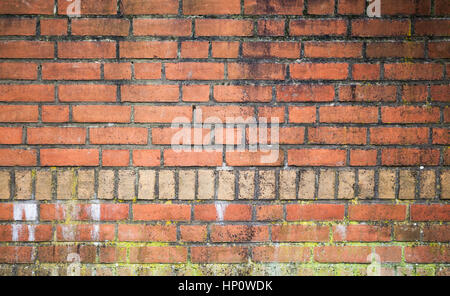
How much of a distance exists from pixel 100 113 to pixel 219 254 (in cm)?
88

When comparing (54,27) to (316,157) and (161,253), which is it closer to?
(161,253)

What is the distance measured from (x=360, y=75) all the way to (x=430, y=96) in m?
0.35

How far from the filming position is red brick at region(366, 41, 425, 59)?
4.03 ft

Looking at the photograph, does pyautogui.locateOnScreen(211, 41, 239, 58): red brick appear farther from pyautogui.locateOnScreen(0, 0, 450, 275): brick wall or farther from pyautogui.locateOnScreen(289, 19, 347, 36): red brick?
pyautogui.locateOnScreen(289, 19, 347, 36): red brick

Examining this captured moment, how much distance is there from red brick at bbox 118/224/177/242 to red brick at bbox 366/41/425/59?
1.26m

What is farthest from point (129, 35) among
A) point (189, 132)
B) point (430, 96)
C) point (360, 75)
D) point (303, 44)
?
point (430, 96)

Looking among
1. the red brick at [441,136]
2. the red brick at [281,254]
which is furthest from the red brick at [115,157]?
the red brick at [441,136]

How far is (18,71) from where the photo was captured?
122 cm

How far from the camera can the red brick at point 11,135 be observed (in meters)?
1.22

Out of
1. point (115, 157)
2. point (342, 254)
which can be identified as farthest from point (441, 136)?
point (115, 157)

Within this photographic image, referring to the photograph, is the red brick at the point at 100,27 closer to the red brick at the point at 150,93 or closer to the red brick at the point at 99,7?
the red brick at the point at 99,7

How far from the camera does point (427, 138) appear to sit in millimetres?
1237

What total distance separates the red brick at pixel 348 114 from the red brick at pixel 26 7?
1.38 metres

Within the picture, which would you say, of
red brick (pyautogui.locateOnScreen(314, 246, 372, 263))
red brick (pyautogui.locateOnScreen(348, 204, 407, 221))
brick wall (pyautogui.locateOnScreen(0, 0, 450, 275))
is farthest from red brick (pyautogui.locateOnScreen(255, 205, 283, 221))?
red brick (pyautogui.locateOnScreen(348, 204, 407, 221))
